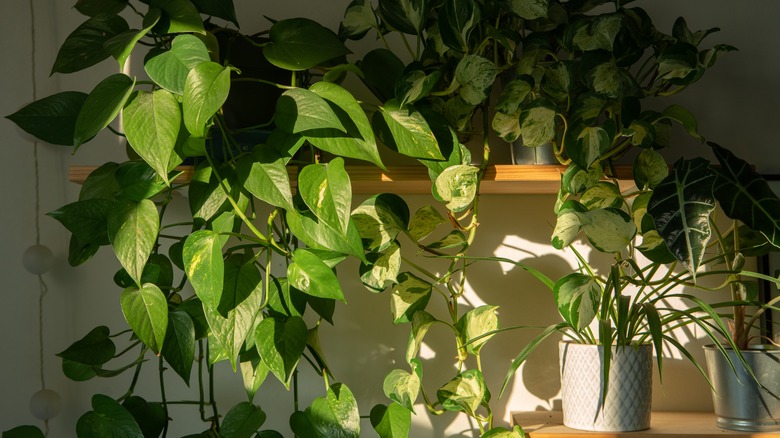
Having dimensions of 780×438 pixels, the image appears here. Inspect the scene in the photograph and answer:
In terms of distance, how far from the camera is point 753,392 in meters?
1.09

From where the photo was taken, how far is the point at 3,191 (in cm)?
128

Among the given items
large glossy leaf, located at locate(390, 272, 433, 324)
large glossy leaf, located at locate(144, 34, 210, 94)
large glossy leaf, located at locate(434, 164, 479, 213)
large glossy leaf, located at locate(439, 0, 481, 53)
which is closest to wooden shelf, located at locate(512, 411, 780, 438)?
large glossy leaf, located at locate(390, 272, 433, 324)

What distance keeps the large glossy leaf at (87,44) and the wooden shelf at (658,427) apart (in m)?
0.79

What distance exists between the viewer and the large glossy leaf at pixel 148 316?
905 mm

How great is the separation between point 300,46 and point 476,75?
0.25 meters

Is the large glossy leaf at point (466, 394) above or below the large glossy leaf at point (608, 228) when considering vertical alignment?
below

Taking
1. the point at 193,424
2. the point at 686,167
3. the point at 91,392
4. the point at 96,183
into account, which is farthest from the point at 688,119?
the point at 91,392

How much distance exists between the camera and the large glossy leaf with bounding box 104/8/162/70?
0.85 m

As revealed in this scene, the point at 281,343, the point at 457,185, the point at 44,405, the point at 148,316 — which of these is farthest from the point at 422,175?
the point at 44,405

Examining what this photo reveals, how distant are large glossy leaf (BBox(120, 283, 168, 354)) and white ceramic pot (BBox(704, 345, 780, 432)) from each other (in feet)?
2.56

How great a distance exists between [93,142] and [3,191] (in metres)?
0.17

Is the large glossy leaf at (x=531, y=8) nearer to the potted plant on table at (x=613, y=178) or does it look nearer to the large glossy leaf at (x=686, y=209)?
the potted plant on table at (x=613, y=178)

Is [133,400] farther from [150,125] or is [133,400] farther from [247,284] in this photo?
[150,125]

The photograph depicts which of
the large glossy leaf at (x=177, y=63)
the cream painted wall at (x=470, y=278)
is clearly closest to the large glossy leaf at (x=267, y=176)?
the large glossy leaf at (x=177, y=63)
